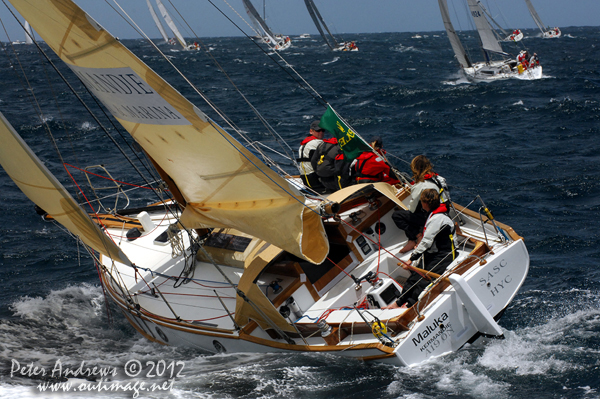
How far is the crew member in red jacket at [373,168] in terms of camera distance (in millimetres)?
7047

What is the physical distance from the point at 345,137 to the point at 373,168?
59cm

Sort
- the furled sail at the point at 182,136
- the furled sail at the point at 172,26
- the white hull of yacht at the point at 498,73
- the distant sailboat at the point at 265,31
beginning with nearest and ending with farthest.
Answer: the furled sail at the point at 182,136, the white hull of yacht at the point at 498,73, the distant sailboat at the point at 265,31, the furled sail at the point at 172,26

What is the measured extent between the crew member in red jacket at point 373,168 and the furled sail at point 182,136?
180 centimetres

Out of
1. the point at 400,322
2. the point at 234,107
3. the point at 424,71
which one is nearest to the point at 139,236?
the point at 400,322

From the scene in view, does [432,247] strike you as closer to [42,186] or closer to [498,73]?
[42,186]

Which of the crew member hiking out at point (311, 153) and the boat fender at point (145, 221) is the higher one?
the crew member hiking out at point (311, 153)

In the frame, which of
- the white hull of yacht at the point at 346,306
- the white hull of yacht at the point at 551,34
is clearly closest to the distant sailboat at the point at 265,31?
the white hull of yacht at the point at 551,34

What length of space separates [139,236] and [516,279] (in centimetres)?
576

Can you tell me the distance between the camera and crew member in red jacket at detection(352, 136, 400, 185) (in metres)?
7.05

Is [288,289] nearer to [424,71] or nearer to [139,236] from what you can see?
[139,236]

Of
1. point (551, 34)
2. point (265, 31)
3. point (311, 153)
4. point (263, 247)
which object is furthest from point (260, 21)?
point (263, 247)

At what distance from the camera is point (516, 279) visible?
5.88 metres

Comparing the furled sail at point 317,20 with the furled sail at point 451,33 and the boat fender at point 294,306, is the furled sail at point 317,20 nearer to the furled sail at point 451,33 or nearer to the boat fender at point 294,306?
the furled sail at point 451,33

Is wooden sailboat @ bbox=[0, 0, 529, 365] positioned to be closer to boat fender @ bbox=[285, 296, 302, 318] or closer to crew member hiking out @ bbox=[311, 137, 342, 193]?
boat fender @ bbox=[285, 296, 302, 318]
